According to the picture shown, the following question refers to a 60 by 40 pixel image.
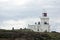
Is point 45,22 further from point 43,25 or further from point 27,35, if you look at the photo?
point 27,35

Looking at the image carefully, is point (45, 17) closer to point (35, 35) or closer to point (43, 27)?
point (43, 27)

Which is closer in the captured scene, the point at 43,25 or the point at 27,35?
the point at 27,35

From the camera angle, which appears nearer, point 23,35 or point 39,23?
point 23,35

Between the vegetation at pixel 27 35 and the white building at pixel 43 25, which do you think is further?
the white building at pixel 43 25

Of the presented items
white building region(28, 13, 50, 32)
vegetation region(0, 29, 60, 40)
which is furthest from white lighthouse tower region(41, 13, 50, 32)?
vegetation region(0, 29, 60, 40)

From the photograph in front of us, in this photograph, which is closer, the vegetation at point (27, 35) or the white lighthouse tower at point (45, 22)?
the vegetation at point (27, 35)

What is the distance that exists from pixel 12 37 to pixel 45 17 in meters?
31.2

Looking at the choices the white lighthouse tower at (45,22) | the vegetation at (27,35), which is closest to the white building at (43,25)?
the white lighthouse tower at (45,22)

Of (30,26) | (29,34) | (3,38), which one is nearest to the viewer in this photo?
(3,38)

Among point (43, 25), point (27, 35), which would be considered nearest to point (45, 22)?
point (43, 25)

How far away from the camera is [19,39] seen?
774 inches

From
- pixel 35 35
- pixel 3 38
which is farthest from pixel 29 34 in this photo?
pixel 3 38

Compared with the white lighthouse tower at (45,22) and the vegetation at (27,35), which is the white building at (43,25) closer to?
the white lighthouse tower at (45,22)

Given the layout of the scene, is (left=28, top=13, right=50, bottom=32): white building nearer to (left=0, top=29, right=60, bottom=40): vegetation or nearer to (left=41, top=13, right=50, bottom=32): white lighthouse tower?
(left=41, top=13, right=50, bottom=32): white lighthouse tower
